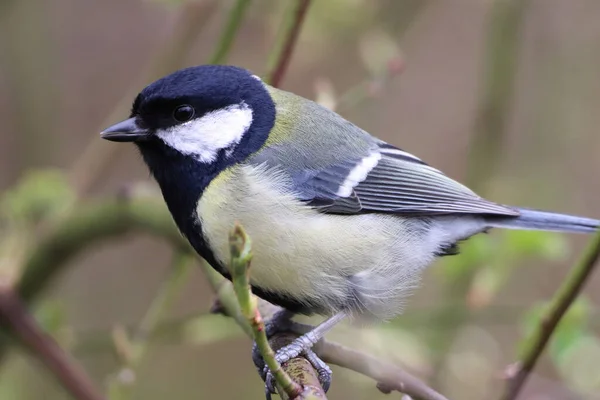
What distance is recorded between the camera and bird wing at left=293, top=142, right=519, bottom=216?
6.66 ft

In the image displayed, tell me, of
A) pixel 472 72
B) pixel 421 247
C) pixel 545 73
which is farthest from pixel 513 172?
pixel 421 247

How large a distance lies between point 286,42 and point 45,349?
1.10 meters

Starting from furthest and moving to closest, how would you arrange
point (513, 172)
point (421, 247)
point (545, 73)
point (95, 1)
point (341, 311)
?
point (95, 1)
point (513, 172)
point (545, 73)
point (421, 247)
point (341, 311)

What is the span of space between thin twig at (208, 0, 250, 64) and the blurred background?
1.08 feet

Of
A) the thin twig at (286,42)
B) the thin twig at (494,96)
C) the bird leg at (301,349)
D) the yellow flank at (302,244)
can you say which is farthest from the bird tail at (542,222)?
the thin twig at (286,42)

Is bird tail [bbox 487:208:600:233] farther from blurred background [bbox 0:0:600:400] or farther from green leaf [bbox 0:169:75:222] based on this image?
green leaf [bbox 0:169:75:222]

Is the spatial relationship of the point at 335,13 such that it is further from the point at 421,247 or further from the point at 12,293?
the point at 12,293

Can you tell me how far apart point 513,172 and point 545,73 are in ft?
1.78

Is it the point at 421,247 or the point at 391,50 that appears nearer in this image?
the point at 421,247

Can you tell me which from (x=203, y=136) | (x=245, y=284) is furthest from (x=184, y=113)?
(x=245, y=284)

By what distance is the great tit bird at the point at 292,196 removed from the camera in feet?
6.05

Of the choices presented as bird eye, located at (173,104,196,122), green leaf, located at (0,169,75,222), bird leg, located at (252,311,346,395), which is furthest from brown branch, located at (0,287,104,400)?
bird eye, located at (173,104,196,122)

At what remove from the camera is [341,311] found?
1.98 metres

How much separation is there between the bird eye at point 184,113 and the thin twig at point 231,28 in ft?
1.33
